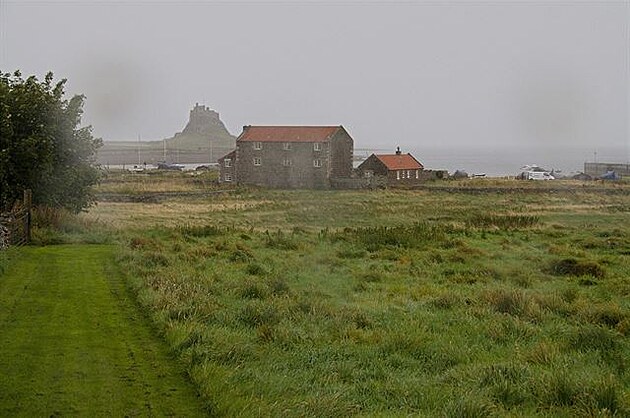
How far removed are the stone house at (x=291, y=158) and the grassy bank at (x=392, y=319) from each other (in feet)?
171

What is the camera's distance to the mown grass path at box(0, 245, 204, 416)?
805 cm

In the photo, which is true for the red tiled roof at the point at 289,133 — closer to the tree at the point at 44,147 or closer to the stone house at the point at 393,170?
the stone house at the point at 393,170

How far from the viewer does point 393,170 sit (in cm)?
8556

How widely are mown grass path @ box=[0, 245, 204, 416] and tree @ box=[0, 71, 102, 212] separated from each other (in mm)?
13752

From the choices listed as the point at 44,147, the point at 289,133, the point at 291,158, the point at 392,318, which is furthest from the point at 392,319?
the point at 289,133

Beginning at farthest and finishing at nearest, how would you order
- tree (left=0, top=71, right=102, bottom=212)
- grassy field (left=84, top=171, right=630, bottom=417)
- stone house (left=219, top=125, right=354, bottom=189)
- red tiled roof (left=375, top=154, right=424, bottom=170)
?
red tiled roof (left=375, top=154, right=424, bottom=170) → stone house (left=219, top=125, right=354, bottom=189) → tree (left=0, top=71, right=102, bottom=212) → grassy field (left=84, top=171, right=630, bottom=417)

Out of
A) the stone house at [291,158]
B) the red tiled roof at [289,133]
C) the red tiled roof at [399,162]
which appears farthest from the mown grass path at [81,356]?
the red tiled roof at [399,162]

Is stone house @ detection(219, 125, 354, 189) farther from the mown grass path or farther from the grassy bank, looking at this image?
the mown grass path

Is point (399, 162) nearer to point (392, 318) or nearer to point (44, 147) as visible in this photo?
point (44, 147)

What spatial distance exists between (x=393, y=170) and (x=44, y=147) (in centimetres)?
5980

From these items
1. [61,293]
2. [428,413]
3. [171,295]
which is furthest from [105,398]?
[61,293]

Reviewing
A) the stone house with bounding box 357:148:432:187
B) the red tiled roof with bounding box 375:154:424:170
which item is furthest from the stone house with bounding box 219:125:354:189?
the red tiled roof with bounding box 375:154:424:170

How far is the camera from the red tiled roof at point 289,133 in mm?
84375

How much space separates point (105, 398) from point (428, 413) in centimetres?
346
